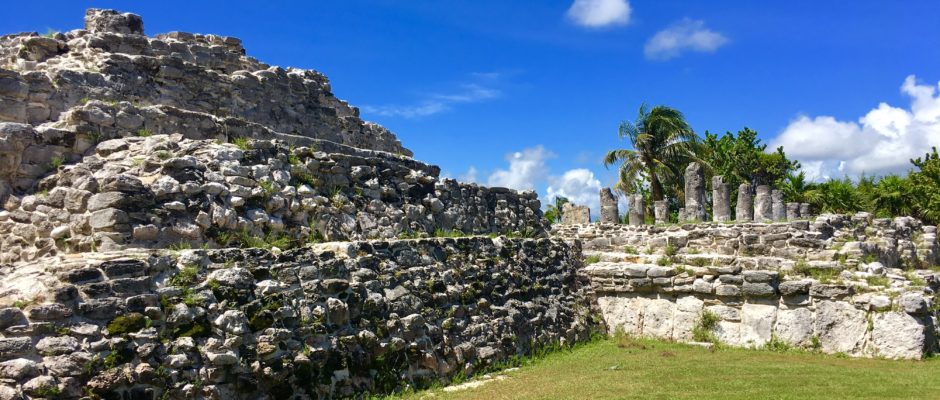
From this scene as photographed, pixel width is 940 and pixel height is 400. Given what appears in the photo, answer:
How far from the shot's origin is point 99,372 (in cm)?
509

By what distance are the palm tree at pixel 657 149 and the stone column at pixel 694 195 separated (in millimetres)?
6013

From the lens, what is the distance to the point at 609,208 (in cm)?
1956

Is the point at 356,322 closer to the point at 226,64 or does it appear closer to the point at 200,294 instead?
the point at 200,294

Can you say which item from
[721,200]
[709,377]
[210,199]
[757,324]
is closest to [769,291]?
[757,324]

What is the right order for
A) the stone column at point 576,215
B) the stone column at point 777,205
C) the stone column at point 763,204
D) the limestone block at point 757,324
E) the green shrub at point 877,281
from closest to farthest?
the green shrub at point 877,281
the limestone block at point 757,324
the stone column at point 763,204
the stone column at point 576,215
the stone column at point 777,205

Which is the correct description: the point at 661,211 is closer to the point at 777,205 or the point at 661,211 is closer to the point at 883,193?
the point at 777,205

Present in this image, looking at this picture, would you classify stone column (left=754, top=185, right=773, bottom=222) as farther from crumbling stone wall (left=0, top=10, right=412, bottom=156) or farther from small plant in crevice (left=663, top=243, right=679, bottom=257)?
crumbling stone wall (left=0, top=10, right=412, bottom=156)

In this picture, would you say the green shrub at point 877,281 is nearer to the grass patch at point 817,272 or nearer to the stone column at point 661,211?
the grass patch at point 817,272

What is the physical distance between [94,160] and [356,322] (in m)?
3.43

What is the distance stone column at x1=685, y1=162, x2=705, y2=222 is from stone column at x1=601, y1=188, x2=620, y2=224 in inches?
89.0

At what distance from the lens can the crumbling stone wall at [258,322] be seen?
5086 mm

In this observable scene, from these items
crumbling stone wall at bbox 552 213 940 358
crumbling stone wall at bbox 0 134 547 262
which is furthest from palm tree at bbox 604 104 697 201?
crumbling stone wall at bbox 0 134 547 262

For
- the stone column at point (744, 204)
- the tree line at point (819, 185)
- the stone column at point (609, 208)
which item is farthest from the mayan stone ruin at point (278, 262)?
the tree line at point (819, 185)

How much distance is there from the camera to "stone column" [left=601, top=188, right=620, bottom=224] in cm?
1948
